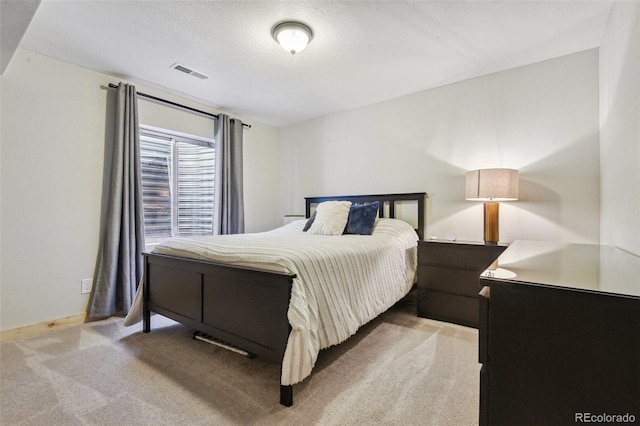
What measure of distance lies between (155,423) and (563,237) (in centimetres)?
317

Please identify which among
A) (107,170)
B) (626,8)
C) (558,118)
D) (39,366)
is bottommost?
(39,366)

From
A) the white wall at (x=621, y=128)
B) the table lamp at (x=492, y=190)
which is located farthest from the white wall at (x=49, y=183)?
the white wall at (x=621, y=128)

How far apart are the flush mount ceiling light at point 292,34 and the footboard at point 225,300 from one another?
64.9 inches

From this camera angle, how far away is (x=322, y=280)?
174cm

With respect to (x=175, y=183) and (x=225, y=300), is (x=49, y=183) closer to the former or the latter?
(x=175, y=183)

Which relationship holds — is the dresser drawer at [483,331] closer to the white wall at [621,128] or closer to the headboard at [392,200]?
the white wall at [621,128]

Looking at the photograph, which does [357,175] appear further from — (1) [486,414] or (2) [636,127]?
(1) [486,414]

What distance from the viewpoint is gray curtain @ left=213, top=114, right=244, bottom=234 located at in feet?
11.9

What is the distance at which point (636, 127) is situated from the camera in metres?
1.44

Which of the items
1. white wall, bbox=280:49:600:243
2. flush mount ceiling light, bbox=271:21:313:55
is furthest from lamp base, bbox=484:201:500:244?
flush mount ceiling light, bbox=271:21:313:55

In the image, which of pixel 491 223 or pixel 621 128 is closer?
pixel 621 128

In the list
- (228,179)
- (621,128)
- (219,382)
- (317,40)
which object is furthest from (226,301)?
(621,128)

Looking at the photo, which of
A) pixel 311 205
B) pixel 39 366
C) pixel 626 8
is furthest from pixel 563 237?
pixel 39 366

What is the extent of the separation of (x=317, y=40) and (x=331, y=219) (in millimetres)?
1630
